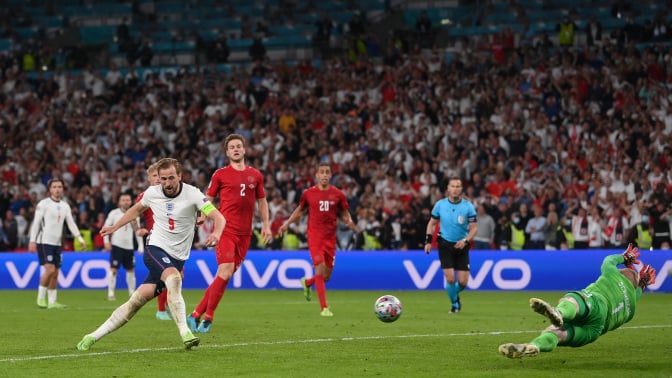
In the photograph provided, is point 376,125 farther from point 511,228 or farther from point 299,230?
point 511,228

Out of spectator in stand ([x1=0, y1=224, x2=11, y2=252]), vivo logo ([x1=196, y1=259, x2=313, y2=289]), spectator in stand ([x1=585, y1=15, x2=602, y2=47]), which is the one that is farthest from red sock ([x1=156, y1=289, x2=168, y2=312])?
spectator in stand ([x1=585, y1=15, x2=602, y2=47])

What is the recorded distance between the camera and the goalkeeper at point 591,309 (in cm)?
990

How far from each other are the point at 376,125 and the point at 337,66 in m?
4.51

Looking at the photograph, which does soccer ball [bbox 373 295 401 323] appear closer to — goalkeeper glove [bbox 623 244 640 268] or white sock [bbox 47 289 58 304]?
goalkeeper glove [bbox 623 244 640 268]

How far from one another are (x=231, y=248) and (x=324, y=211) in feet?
14.4

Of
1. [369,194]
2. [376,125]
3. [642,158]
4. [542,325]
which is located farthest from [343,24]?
[542,325]

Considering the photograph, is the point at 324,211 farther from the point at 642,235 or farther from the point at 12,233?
the point at 12,233

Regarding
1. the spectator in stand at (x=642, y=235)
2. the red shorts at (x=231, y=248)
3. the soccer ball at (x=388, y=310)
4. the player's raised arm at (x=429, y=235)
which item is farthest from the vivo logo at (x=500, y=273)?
the red shorts at (x=231, y=248)

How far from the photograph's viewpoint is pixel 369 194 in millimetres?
29938

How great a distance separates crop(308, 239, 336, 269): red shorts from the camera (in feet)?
63.8

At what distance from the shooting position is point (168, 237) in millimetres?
12766

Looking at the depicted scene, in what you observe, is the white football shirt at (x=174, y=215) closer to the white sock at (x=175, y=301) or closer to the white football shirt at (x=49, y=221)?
the white sock at (x=175, y=301)

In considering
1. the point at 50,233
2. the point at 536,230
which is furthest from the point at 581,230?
the point at 50,233

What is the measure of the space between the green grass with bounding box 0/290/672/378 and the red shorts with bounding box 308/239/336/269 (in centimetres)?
90
